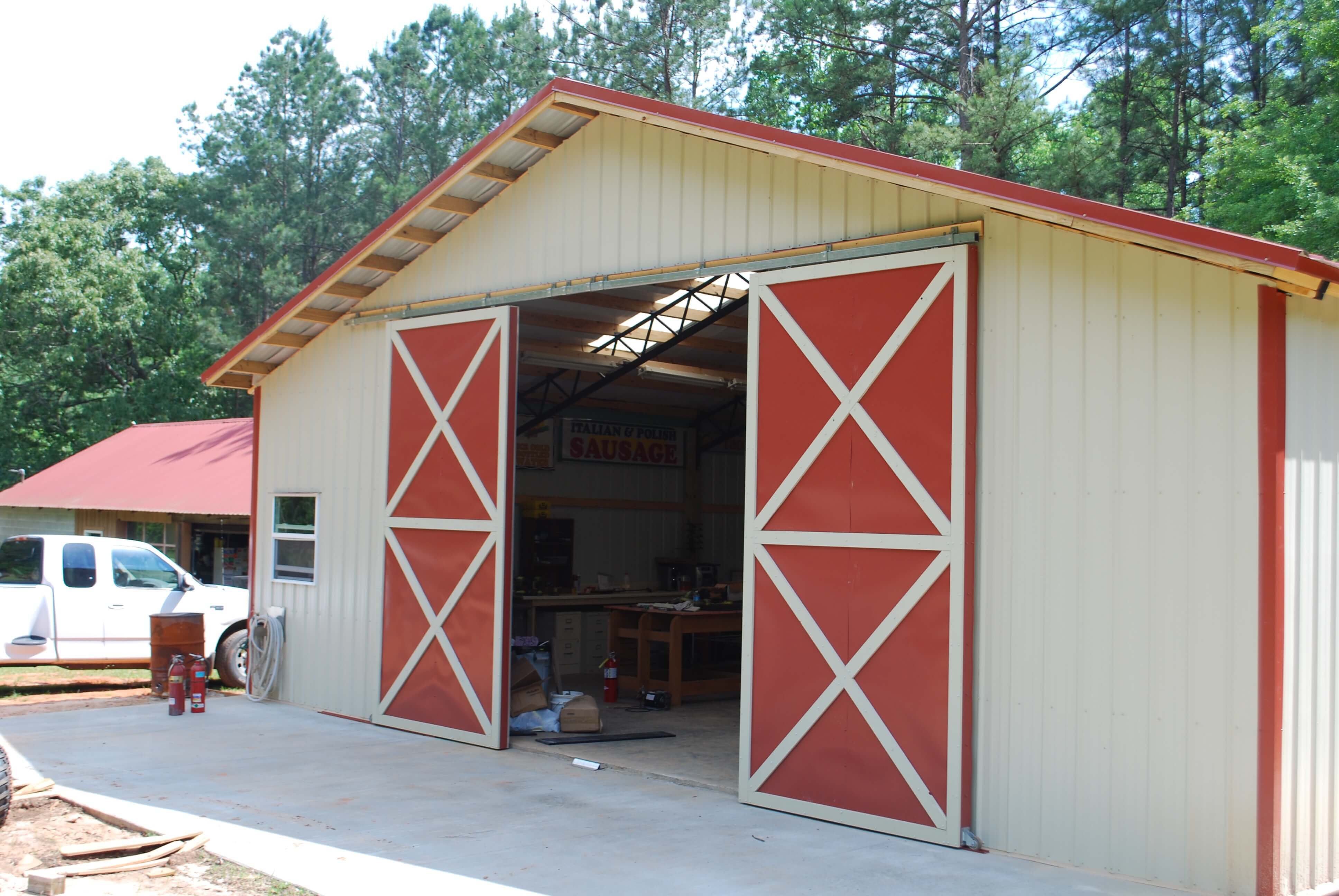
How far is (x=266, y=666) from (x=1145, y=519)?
9.37 meters

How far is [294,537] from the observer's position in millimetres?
12266

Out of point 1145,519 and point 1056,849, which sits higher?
point 1145,519

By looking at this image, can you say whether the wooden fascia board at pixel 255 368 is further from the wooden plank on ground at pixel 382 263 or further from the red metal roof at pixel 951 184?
the red metal roof at pixel 951 184

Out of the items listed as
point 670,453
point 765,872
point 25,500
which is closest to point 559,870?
point 765,872

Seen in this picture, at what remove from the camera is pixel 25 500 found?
72.7ft

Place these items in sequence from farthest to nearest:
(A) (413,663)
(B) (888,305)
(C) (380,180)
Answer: (C) (380,180), (A) (413,663), (B) (888,305)

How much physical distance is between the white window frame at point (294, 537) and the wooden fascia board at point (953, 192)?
17.4 feet

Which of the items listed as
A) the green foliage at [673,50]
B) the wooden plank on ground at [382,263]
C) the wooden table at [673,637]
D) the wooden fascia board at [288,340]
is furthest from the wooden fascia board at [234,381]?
the green foliage at [673,50]

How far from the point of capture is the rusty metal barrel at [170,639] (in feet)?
41.6

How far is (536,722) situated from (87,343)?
3055cm

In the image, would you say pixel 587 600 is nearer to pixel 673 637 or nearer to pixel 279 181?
pixel 673 637

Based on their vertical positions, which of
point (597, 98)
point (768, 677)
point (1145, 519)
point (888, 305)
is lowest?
point (768, 677)

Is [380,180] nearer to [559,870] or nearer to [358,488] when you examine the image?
[358,488]

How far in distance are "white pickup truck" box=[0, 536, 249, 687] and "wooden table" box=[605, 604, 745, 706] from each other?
456cm
